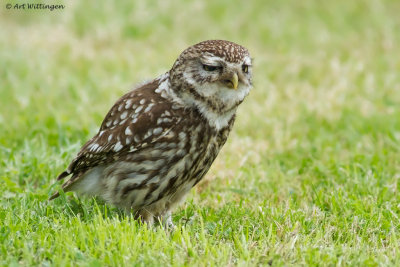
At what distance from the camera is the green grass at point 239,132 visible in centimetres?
407

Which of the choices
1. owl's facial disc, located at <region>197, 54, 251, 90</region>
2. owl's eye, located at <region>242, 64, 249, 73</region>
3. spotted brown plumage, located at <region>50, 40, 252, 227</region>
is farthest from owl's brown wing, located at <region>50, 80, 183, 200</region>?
owl's eye, located at <region>242, 64, 249, 73</region>

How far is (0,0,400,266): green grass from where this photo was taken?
407cm

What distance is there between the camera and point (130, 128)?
4754 millimetres

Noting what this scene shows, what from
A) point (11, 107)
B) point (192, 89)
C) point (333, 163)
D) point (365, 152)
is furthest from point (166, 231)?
point (11, 107)

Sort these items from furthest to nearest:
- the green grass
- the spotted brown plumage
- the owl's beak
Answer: the spotted brown plumage < the owl's beak < the green grass

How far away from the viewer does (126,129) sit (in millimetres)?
4777

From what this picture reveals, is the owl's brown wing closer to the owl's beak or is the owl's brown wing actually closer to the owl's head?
the owl's head

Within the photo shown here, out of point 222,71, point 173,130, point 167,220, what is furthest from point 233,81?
point 167,220

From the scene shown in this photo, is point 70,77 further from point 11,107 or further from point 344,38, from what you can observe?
point 344,38

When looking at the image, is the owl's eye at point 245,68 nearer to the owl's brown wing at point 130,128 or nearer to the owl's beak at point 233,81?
the owl's beak at point 233,81

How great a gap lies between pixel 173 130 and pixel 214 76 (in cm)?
45

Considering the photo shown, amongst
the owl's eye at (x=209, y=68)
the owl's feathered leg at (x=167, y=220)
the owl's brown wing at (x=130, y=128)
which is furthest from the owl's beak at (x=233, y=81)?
the owl's feathered leg at (x=167, y=220)

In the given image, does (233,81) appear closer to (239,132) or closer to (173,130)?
(173,130)

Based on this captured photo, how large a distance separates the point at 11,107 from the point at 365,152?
3.76 meters
